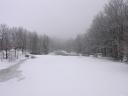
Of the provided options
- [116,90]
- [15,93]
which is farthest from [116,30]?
[15,93]

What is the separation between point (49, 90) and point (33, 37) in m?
63.4

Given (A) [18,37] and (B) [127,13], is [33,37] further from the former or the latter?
(B) [127,13]

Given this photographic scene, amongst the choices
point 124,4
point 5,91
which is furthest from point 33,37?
point 5,91

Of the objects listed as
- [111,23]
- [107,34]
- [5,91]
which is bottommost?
[5,91]

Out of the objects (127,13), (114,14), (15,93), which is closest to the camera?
(15,93)

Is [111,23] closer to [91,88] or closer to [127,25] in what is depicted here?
[127,25]


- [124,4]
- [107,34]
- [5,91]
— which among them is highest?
[124,4]

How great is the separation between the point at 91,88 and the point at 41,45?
67.6 metres

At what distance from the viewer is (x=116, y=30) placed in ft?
79.0

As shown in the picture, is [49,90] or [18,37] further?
[18,37]

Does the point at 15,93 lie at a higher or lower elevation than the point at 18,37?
lower

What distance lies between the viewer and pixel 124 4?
23031mm

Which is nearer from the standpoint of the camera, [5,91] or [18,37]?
[5,91]

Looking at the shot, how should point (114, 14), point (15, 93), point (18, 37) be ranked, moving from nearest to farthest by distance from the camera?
1. point (15, 93)
2. point (114, 14)
3. point (18, 37)
